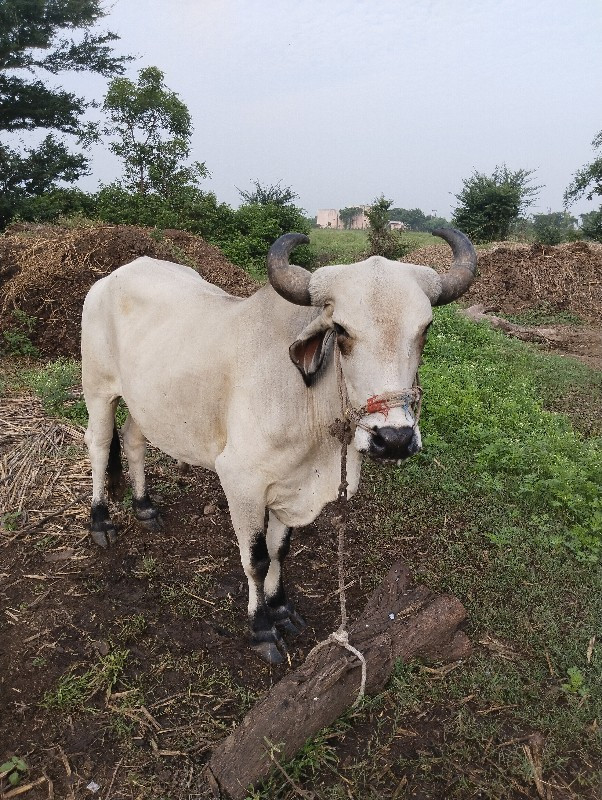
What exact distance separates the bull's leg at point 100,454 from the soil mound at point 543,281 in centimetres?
1279

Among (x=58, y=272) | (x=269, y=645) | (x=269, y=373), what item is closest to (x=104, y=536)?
(x=269, y=645)

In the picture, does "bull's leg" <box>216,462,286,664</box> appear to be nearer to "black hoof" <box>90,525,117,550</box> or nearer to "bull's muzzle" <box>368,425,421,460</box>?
"bull's muzzle" <box>368,425,421,460</box>

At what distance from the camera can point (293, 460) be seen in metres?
3.05

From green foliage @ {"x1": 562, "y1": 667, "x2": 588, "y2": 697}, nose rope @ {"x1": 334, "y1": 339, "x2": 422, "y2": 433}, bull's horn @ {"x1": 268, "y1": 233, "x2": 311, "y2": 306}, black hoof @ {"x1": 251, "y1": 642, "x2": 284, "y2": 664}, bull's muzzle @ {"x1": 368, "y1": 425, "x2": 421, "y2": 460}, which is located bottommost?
green foliage @ {"x1": 562, "y1": 667, "x2": 588, "y2": 697}

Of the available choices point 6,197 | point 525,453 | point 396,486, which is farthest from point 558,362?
point 6,197

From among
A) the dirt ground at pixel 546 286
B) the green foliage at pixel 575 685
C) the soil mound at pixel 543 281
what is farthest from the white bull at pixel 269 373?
the soil mound at pixel 543 281

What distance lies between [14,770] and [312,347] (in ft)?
8.03

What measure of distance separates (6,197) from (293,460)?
2092 cm

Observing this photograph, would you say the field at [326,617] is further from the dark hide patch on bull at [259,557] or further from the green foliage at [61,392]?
the dark hide patch on bull at [259,557]

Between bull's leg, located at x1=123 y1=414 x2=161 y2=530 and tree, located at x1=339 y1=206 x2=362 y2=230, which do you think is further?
tree, located at x1=339 y1=206 x2=362 y2=230

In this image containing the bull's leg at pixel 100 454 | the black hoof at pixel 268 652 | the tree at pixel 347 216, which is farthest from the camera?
the tree at pixel 347 216

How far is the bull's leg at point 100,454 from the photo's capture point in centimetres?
432

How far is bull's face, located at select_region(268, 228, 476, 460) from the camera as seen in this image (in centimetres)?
229

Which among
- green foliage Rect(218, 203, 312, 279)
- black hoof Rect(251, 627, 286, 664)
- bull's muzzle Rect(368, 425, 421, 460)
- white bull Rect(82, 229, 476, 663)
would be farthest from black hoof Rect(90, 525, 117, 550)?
green foliage Rect(218, 203, 312, 279)
